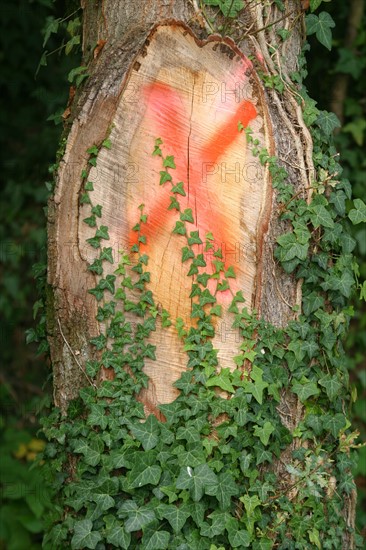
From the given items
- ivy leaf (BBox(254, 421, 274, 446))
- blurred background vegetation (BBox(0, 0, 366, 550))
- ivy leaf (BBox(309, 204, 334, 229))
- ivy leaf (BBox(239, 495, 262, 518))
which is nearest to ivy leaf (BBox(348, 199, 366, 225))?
ivy leaf (BBox(309, 204, 334, 229))

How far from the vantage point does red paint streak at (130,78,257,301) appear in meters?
2.74

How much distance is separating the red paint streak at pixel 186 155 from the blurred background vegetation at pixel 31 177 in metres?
1.62

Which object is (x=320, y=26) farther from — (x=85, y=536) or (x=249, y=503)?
(x=85, y=536)

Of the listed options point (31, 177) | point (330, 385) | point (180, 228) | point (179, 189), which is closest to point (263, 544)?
point (330, 385)

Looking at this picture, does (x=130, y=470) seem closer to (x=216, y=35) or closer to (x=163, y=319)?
(x=163, y=319)

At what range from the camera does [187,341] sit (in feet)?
8.91

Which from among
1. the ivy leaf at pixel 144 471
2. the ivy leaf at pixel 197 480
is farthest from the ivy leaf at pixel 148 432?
the ivy leaf at pixel 197 480

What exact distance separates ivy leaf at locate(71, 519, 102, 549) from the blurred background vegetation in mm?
1459

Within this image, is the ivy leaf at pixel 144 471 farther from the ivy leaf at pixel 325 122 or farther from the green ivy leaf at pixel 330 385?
the ivy leaf at pixel 325 122

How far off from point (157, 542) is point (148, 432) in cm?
37

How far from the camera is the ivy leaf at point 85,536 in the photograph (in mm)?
2641

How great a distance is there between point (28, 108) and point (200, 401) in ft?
11.4

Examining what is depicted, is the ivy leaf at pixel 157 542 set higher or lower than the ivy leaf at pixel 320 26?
lower

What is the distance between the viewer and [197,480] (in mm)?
2586
